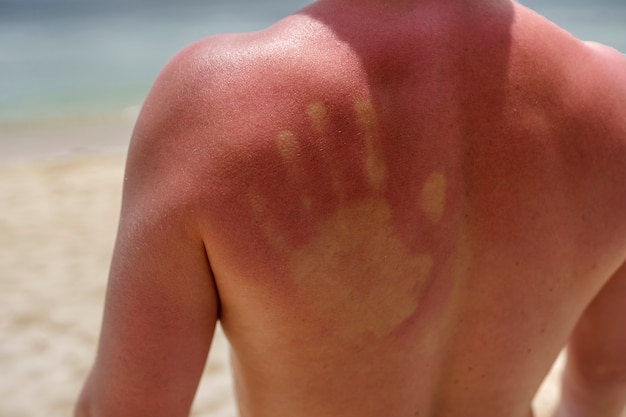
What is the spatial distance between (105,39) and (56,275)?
816cm

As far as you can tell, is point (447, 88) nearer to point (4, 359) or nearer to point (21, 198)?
point (4, 359)

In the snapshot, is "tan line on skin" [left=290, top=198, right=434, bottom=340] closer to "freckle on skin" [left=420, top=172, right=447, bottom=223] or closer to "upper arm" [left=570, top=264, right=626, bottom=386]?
"freckle on skin" [left=420, top=172, right=447, bottom=223]

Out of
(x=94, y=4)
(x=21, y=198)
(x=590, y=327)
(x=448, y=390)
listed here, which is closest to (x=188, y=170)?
(x=448, y=390)

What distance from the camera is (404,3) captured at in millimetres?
667

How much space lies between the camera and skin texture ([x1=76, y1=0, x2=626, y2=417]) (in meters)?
0.63

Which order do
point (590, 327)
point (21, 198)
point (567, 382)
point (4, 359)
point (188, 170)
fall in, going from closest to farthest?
point (188, 170), point (590, 327), point (567, 382), point (4, 359), point (21, 198)

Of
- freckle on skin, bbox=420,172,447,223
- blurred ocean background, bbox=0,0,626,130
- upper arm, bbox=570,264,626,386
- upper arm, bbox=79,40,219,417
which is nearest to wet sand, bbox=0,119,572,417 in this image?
upper arm, bbox=570,264,626,386

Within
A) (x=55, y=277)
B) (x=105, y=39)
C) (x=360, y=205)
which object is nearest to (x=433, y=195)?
(x=360, y=205)

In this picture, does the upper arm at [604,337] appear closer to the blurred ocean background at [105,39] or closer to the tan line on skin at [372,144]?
the tan line on skin at [372,144]

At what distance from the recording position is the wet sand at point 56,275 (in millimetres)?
2533

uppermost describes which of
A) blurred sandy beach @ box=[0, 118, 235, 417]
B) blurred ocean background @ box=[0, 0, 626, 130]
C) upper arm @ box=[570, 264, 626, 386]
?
blurred ocean background @ box=[0, 0, 626, 130]

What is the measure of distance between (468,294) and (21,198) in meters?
4.23

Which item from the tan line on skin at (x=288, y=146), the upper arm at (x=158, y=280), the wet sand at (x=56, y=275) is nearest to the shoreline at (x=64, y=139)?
the wet sand at (x=56, y=275)

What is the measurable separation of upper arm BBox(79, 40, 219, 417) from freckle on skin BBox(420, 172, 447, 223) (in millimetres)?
247
